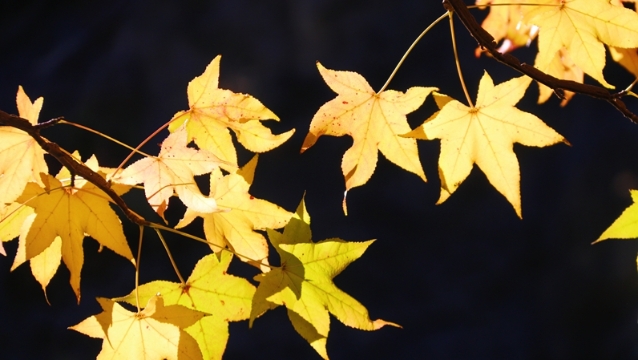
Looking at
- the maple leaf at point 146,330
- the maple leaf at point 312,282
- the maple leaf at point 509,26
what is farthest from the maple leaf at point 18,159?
the maple leaf at point 509,26

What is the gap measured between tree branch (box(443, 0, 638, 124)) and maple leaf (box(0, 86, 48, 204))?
1.94ft

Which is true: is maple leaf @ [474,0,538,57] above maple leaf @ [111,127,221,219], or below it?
above

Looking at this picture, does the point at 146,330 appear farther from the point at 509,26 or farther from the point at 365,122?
the point at 509,26

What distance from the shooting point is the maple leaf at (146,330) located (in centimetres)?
78

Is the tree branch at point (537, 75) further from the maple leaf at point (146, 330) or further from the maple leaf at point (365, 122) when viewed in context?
the maple leaf at point (146, 330)

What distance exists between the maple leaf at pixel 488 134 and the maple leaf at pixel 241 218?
0.25 meters

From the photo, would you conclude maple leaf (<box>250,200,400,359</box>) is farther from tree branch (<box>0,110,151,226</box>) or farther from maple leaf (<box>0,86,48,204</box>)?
maple leaf (<box>0,86,48,204</box>)

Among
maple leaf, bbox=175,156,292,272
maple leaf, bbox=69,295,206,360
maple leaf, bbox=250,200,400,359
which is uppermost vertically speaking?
maple leaf, bbox=175,156,292,272

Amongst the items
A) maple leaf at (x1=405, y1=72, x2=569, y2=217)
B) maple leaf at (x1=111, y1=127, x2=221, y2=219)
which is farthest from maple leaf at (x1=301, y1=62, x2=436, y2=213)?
maple leaf at (x1=111, y1=127, x2=221, y2=219)

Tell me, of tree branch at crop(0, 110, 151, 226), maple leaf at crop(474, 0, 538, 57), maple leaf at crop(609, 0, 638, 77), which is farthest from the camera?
maple leaf at crop(474, 0, 538, 57)

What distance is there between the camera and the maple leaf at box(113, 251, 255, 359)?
33.4 inches

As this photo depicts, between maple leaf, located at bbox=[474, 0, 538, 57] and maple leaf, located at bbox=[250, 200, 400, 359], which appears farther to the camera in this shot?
maple leaf, located at bbox=[474, 0, 538, 57]

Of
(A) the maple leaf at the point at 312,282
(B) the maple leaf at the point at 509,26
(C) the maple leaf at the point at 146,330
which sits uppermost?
(B) the maple leaf at the point at 509,26

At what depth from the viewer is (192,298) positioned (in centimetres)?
87
